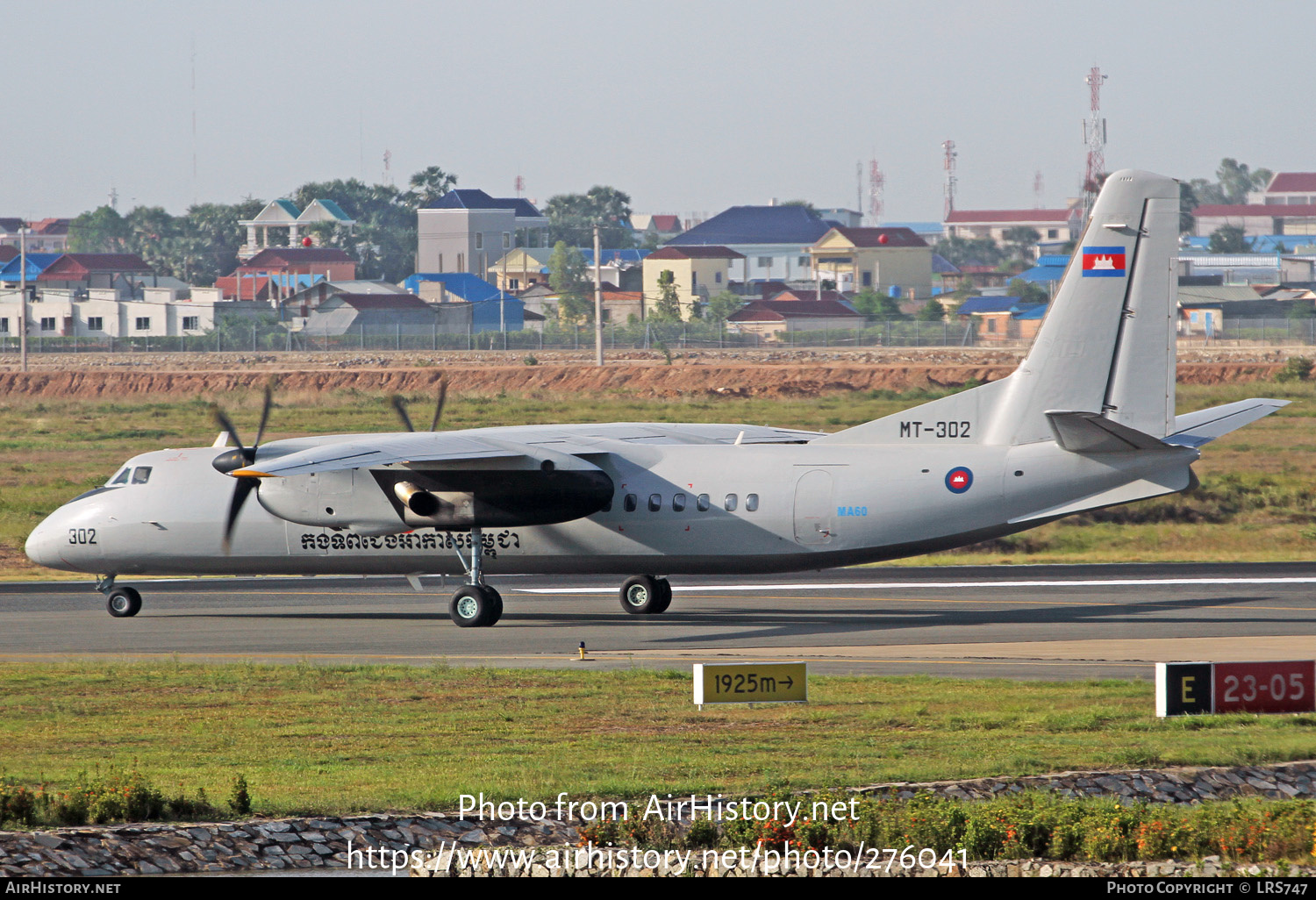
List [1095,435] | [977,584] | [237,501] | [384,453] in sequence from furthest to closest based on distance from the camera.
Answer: [977,584] < [237,501] < [384,453] < [1095,435]

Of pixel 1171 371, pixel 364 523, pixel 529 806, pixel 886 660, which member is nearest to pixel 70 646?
pixel 364 523

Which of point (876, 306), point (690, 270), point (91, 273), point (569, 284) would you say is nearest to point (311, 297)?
point (91, 273)

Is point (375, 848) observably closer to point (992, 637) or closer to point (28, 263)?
point (992, 637)

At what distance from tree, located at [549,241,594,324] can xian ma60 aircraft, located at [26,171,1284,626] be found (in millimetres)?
127492

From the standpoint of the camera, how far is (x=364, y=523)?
3039 centimetres

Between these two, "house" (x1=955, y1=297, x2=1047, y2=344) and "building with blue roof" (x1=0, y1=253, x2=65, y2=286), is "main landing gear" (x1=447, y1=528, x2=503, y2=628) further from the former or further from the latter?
"building with blue roof" (x1=0, y1=253, x2=65, y2=286)

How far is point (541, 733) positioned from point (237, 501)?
→ 14.2 meters

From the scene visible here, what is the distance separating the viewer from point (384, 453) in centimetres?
2756

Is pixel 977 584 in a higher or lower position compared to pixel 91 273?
lower

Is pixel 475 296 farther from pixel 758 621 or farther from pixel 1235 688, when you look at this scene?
pixel 1235 688

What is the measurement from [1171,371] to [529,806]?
18218 millimetres

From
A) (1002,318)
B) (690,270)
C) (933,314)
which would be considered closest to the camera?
(933,314)

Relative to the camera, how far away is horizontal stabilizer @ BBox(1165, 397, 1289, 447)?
1112 inches

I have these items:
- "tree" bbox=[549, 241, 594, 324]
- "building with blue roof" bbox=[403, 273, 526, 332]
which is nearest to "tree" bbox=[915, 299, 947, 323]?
"tree" bbox=[549, 241, 594, 324]
